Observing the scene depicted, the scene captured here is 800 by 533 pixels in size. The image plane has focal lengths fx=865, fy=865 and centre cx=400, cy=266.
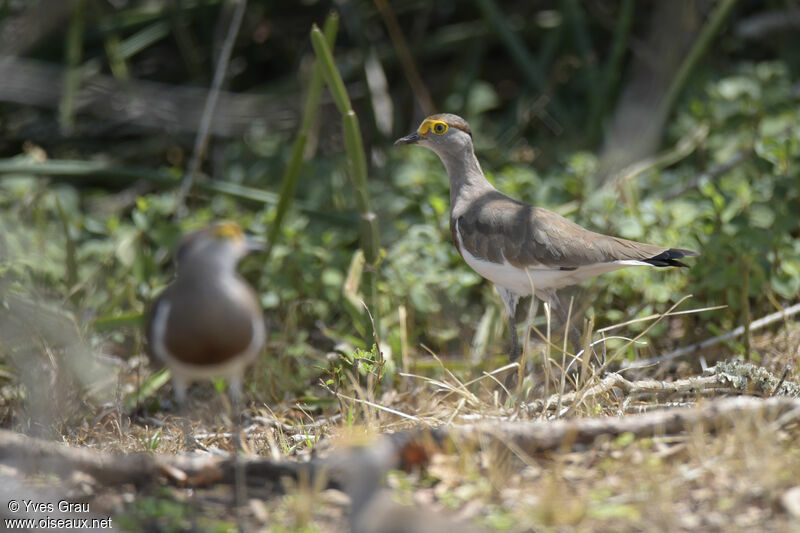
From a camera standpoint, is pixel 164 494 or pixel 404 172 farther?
pixel 404 172

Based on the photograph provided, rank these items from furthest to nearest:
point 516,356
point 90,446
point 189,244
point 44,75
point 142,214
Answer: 1. point 142,214
2. point 44,75
3. point 516,356
4. point 90,446
5. point 189,244

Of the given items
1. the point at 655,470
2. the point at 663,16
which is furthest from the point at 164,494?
the point at 663,16

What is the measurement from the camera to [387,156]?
690 cm

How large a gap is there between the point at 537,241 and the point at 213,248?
1.93m

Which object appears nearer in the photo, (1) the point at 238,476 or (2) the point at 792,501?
(2) the point at 792,501

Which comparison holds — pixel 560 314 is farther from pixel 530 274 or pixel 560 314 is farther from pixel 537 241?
pixel 537 241

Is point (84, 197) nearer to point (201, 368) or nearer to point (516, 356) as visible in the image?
point (516, 356)

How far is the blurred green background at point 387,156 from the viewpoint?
16.1ft

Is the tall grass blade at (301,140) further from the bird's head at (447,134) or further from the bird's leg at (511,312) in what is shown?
the bird's leg at (511,312)

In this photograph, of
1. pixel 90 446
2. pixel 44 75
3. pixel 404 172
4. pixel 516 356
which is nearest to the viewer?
pixel 90 446

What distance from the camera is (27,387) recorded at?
13.3ft

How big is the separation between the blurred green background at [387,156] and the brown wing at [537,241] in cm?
52

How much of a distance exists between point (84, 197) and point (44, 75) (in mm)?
2044

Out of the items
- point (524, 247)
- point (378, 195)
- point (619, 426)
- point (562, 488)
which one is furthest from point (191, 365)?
point (378, 195)
